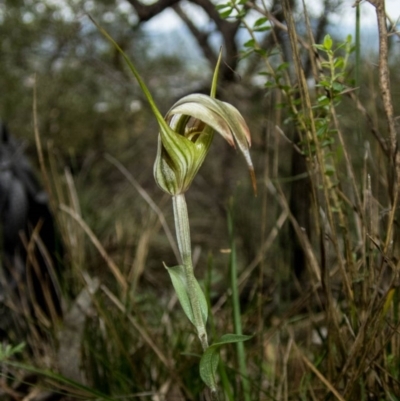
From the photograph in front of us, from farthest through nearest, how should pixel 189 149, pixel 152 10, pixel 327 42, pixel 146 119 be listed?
pixel 146 119 < pixel 152 10 < pixel 327 42 < pixel 189 149

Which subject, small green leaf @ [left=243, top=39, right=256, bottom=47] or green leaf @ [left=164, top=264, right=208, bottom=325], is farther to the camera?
small green leaf @ [left=243, top=39, right=256, bottom=47]

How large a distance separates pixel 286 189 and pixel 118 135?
133 cm

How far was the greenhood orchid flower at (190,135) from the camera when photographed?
0.40 m

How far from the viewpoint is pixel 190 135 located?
45 cm

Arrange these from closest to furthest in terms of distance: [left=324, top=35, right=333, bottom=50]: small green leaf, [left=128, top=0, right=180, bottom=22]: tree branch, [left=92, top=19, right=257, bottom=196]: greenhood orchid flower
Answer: [left=92, top=19, right=257, bottom=196]: greenhood orchid flower
[left=324, top=35, right=333, bottom=50]: small green leaf
[left=128, top=0, right=180, bottom=22]: tree branch

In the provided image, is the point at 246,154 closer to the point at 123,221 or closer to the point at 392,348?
the point at 392,348

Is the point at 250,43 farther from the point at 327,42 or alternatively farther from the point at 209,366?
the point at 209,366

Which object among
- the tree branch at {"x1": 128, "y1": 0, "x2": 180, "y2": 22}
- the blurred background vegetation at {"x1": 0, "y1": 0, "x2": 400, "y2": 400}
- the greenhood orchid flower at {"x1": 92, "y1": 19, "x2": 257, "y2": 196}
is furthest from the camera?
the blurred background vegetation at {"x1": 0, "y1": 0, "x2": 400, "y2": 400}

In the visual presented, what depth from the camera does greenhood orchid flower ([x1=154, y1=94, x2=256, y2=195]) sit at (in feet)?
1.31

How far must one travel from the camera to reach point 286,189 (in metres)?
1.53

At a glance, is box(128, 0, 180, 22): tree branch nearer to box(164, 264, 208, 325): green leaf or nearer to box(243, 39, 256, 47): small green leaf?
box(243, 39, 256, 47): small green leaf

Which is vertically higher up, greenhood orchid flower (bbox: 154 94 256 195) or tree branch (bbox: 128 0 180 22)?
greenhood orchid flower (bbox: 154 94 256 195)

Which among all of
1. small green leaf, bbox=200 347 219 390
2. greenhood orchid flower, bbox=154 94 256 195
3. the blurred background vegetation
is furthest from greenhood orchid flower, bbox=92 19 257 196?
the blurred background vegetation

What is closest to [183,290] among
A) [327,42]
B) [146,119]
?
[327,42]
